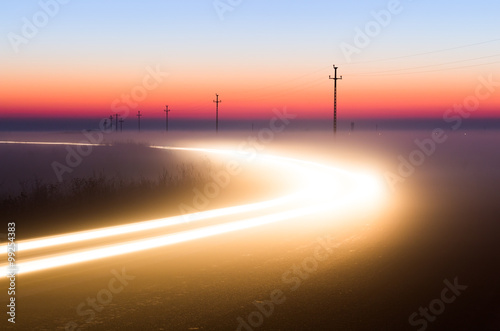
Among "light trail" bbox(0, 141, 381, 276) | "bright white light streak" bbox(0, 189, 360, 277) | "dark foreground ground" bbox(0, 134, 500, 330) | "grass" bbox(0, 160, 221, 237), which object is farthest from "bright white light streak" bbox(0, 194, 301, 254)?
"grass" bbox(0, 160, 221, 237)

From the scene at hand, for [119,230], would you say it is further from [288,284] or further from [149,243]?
[288,284]

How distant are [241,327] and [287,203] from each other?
26.6ft

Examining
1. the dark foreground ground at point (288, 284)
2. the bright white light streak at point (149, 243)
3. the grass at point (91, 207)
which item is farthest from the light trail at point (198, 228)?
the grass at point (91, 207)

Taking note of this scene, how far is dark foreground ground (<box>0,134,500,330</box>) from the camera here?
5.12m

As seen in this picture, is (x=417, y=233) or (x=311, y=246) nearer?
(x=311, y=246)

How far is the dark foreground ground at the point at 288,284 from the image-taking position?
512cm

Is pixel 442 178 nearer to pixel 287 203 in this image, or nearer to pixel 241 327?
pixel 287 203

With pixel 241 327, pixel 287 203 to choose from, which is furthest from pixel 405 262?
pixel 287 203

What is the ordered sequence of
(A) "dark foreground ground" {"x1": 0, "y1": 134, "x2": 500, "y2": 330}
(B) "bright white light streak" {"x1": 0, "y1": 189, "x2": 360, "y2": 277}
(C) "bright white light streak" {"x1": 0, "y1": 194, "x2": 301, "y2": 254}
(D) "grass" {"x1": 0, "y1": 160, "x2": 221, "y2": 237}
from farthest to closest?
(D) "grass" {"x1": 0, "y1": 160, "x2": 221, "y2": 237}
(C) "bright white light streak" {"x1": 0, "y1": 194, "x2": 301, "y2": 254}
(B) "bright white light streak" {"x1": 0, "y1": 189, "x2": 360, "y2": 277}
(A) "dark foreground ground" {"x1": 0, "y1": 134, "x2": 500, "y2": 330}

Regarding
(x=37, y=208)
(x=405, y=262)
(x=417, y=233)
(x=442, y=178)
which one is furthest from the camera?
(x=442, y=178)

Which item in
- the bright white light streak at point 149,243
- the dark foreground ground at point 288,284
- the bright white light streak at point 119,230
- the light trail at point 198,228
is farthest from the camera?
the bright white light streak at point 119,230

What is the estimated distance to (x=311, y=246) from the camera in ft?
27.7

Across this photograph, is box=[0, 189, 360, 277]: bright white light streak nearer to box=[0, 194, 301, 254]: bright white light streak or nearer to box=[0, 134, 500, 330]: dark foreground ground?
box=[0, 134, 500, 330]: dark foreground ground

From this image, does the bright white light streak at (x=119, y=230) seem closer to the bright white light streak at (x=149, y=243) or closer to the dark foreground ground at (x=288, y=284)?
the bright white light streak at (x=149, y=243)
